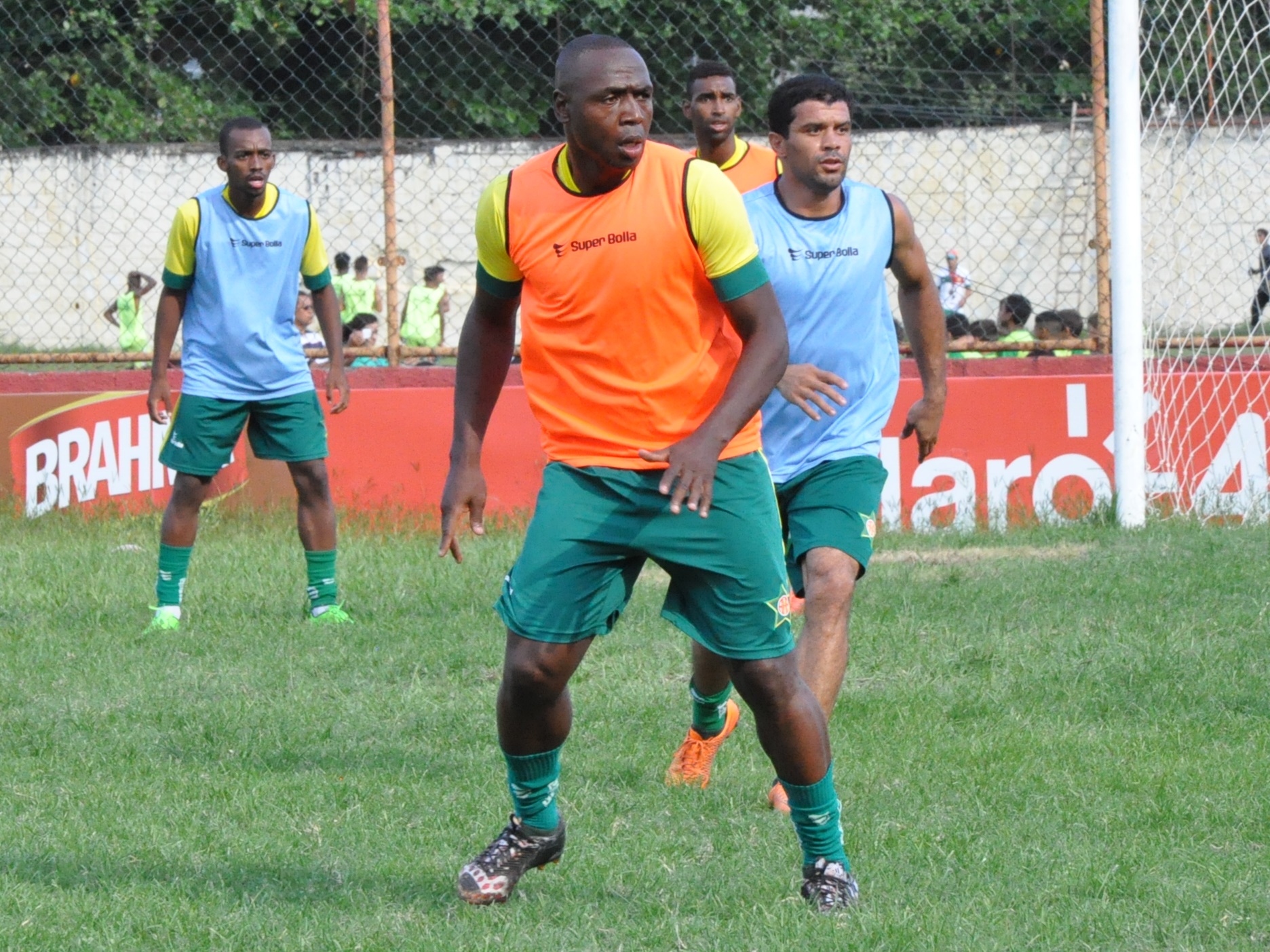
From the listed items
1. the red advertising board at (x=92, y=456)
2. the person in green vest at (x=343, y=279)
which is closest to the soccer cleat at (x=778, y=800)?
the red advertising board at (x=92, y=456)

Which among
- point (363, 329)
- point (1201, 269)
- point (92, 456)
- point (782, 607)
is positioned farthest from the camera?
point (363, 329)

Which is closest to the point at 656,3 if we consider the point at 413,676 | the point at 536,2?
the point at 536,2

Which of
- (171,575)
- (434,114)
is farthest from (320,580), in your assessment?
(434,114)

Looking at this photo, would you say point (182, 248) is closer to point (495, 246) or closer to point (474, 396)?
point (474, 396)

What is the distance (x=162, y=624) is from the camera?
742cm

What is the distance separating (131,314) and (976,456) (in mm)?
12118

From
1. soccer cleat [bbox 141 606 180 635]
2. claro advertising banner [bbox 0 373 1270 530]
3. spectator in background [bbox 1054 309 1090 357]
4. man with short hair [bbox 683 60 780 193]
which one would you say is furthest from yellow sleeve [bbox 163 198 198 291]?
spectator in background [bbox 1054 309 1090 357]

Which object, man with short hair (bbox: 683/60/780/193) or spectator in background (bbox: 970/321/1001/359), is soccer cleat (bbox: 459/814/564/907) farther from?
spectator in background (bbox: 970/321/1001/359)

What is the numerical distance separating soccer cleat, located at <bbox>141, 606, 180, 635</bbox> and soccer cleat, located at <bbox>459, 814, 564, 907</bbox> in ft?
12.3

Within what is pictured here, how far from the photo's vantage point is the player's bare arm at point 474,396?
3984 mm

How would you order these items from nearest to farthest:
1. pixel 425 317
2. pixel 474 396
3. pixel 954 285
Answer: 1. pixel 474 396
2. pixel 954 285
3. pixel 425 317

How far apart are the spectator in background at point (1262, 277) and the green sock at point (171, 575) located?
6479 mm

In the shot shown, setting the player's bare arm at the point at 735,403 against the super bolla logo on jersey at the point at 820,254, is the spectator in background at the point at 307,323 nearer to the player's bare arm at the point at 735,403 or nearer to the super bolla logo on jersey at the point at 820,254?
the super bolla logo on jersey at the point at 820,254

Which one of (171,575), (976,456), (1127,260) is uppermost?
A: (1127,260)
